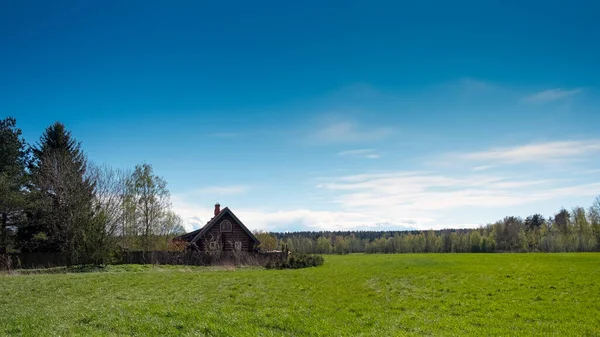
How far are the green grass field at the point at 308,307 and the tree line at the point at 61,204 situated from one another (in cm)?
1379

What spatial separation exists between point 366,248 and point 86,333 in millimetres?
143272

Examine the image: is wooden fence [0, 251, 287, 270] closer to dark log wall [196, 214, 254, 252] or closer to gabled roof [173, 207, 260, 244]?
dark log wall [196, 214, 254, 252]

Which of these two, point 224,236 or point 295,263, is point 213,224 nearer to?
point 224,236

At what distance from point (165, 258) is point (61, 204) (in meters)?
10.8

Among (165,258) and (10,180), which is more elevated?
(10,180)

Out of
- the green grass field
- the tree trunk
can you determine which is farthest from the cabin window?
the green grass field

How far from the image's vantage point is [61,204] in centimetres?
3672

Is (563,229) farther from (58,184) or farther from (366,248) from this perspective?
(58,184)

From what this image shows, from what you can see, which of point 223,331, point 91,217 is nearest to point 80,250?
point 91,217

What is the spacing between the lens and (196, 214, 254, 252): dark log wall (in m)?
47.7

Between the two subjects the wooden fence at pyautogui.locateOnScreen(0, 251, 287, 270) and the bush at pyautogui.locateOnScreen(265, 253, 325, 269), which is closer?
the wooden fence at pyautogui.locateOnScreen(0, 251, 287, 270)

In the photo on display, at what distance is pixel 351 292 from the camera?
63.8ft

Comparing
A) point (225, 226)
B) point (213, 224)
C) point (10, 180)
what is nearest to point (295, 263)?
point (225, 226)

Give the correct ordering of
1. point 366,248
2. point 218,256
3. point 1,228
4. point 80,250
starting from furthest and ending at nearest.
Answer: point 366,248 < point 218,256 < point 1,228 < point 80,250
